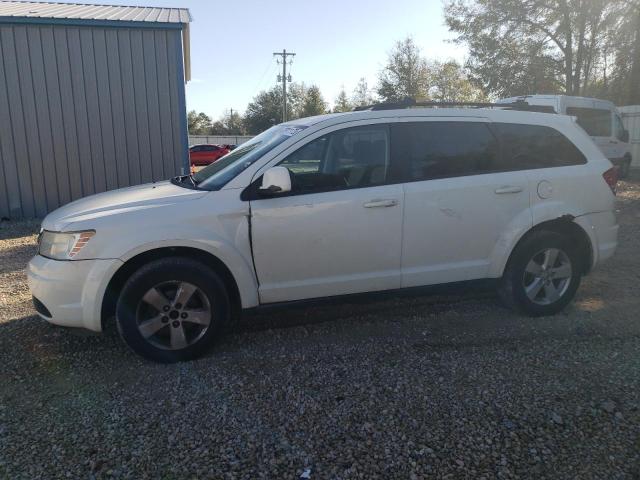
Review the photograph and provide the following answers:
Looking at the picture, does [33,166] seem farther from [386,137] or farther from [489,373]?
[489,373]

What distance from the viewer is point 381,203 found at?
4.10m

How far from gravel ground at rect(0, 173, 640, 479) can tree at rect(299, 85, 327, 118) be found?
49.9m

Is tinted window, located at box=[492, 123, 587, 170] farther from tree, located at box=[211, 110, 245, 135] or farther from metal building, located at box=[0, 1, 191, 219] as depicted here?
tree, located at box=[211, 110, 245, 135]

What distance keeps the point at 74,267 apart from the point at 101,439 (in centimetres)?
123

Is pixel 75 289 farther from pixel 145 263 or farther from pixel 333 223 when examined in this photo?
pixel 333 223

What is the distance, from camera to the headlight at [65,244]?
3602 millimetres

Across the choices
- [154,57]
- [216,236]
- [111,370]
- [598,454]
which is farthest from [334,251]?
[154,57]

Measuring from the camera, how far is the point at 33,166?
1000cm

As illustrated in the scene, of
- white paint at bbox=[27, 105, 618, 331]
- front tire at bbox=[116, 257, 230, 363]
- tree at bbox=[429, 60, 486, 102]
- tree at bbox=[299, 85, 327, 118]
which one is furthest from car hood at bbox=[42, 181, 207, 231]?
tree at bbox=[299, 85, 327, 118]

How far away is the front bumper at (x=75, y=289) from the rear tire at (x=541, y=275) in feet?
10.5

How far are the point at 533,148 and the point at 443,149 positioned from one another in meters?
0.87

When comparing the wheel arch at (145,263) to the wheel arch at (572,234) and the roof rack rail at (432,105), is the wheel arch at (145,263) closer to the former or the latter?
the roof rack rail at (432,105)

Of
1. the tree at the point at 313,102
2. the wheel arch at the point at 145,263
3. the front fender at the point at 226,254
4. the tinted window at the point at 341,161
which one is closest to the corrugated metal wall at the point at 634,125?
the tinted window at the point at 341,161

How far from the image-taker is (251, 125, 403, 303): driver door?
392 cm
